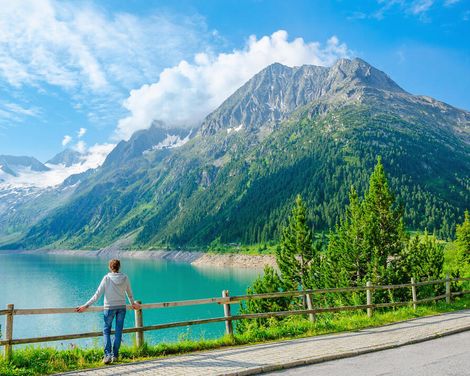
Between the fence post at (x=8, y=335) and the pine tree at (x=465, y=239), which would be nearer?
the fence post at (x=8, y=335)

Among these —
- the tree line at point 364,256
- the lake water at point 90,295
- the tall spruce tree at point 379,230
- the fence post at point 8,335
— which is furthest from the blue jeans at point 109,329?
the tall spruce tree at point 379,230

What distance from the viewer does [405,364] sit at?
527 inches

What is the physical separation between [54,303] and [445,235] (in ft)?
538

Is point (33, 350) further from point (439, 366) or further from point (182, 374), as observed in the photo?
point (439, 366)

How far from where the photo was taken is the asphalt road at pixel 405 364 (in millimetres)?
12445

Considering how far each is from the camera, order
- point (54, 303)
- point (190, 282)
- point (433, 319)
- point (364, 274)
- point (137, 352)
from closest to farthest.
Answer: point (137, 352) < point (433, 319) < point (364, 274) < point (54, 303) < point (190, 282)

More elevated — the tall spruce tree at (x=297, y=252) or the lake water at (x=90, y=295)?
the tall spruce tree at (x=297, y=252)

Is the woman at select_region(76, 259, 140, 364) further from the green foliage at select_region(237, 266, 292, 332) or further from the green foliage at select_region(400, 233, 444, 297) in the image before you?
the green foliage at select_region(400, 233, 444, 297)

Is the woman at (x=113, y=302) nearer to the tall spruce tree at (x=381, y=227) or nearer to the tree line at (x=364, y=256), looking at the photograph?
the tree line at (x=364, y=256)

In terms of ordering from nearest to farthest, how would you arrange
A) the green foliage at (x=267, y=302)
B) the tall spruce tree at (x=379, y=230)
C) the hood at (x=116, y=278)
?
the hood at (x=116, y=278), the tall spruce tree at (x=379, y=230), the green foliage at (x=267, y=302)

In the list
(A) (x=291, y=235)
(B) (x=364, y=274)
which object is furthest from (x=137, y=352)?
(A) (x=291, y=235)

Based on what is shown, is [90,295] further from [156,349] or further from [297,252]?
[156,349]

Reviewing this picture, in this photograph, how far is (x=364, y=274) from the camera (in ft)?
157

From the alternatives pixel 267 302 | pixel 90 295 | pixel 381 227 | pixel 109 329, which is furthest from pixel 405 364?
pixel 90 295
